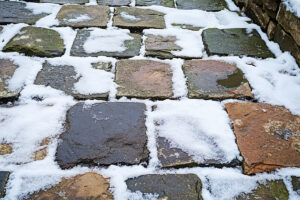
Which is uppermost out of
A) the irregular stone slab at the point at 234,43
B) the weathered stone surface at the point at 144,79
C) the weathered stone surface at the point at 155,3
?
the weathered stone surface at the point at 155,3

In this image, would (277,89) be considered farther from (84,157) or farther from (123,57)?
(84,157)

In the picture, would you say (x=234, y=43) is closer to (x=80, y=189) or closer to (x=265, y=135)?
(x=265, y=135)

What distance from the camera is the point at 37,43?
1.69m

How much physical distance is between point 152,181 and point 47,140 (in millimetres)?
489

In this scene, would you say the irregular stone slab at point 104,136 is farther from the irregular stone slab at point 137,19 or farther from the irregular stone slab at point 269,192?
the irregular stone slab at point 137,19

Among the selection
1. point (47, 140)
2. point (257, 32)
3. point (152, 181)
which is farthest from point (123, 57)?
point (257, 32)

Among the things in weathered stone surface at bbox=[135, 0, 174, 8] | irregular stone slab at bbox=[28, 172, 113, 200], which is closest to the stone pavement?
irregular stone slab at bbox=[28, 172, 113, 200]

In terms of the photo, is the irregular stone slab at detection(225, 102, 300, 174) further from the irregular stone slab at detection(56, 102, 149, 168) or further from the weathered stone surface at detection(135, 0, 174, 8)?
the weathered stone surface at detection(135, 0, 174, 8)

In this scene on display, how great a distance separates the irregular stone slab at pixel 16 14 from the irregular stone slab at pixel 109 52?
44cm

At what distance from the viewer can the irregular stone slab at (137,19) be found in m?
1.96

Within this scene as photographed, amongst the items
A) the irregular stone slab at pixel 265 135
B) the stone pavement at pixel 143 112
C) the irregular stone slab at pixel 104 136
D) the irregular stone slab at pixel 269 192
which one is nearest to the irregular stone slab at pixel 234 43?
the stone pavement at pixel 143 112

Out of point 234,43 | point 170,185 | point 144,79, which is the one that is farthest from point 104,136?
point 234,43

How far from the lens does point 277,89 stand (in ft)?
4.65

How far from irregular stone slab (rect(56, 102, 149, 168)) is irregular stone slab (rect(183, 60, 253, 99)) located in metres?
0.34
